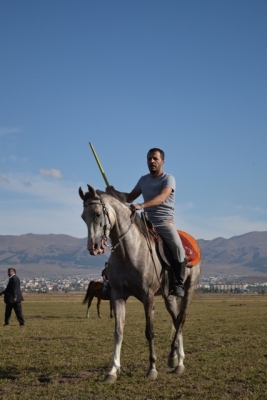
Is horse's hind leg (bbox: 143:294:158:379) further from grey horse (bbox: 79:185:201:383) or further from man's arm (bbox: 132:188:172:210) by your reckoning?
man's arm (bbox: 132:188:172:210)

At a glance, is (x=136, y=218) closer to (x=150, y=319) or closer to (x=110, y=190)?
(x=110, y=190)

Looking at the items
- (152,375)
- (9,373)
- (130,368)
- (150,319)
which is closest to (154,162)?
(150,319)

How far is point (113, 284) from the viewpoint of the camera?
29.0ft

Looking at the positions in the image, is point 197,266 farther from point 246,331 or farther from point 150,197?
point 246,331

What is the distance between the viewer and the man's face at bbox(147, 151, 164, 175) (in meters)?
9.46

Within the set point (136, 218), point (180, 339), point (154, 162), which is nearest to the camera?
point (136, 218)

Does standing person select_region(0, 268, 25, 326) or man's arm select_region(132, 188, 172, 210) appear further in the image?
standing person select_region(0, 268, 25, 326)

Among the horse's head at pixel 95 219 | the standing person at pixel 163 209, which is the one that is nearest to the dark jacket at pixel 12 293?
the standing person at pixel 163 209

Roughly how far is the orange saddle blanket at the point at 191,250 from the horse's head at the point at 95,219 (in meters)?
2.65

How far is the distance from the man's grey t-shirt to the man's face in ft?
0.41

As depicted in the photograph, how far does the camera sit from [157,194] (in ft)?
31.1

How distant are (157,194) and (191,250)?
5.96 feet

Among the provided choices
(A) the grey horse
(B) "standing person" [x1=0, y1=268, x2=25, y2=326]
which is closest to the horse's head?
(A) the grey horse

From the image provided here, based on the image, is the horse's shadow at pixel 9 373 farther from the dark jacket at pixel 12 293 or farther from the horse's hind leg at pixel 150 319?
the dark jacket at pixel 12 293
